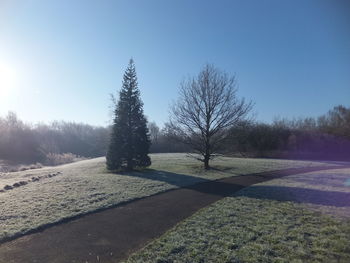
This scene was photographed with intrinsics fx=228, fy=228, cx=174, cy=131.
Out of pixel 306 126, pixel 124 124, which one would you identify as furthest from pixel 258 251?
pixel 306 126

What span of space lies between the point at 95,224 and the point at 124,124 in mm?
14087

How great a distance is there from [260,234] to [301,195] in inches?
205

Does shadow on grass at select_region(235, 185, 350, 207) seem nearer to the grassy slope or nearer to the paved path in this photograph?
the grassy slope

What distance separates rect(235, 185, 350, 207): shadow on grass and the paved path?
2.56 meters

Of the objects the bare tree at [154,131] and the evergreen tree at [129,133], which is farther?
the bare tree at [154,131]

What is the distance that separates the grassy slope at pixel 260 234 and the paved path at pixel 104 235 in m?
0.51

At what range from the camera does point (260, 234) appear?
5367 millimetres

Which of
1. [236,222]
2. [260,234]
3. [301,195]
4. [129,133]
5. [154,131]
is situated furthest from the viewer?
[154,131]

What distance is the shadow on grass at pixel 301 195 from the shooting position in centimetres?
831

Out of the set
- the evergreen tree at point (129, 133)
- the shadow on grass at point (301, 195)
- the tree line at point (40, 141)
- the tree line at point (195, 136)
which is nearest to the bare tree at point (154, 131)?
the tree line at point (195, 136)

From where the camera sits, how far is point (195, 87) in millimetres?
19844

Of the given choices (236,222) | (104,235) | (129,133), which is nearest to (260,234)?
(236,222)

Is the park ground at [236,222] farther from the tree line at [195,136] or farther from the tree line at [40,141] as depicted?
the tree line at [40,141]

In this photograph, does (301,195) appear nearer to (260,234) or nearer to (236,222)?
(236,222)
